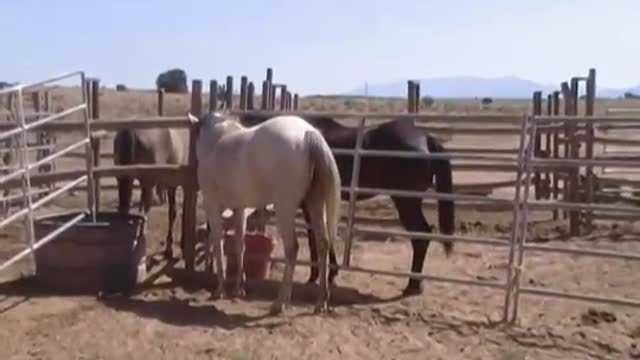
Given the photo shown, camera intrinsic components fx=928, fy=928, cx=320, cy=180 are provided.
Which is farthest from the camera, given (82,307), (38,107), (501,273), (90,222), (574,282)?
(38,107)

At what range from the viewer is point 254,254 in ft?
27.6

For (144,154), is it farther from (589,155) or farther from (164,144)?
(589,155)

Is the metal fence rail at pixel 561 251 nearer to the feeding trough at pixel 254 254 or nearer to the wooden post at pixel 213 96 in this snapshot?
the feeding trough at pixel 254 254

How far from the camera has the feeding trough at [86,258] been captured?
7629 millimetres

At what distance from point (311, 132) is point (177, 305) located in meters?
1.76

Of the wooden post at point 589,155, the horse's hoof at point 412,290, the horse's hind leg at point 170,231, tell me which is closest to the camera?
the horse's hoof at point 412,290

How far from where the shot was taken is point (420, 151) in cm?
812

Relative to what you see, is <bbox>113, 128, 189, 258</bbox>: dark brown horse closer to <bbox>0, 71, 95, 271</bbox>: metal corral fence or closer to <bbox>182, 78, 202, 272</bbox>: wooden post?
<bbox>182, 78, 202, 272</bbox>: wooden post

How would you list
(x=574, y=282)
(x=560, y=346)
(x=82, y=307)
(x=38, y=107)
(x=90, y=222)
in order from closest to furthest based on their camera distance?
(x=560, y=346) < (x=82, y=307) < (x=90, y=222) < (x=574, y=282) < (x=38, y=107)

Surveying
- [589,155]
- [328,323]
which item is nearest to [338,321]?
[328,323]

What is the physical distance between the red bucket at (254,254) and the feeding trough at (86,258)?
3.11ft

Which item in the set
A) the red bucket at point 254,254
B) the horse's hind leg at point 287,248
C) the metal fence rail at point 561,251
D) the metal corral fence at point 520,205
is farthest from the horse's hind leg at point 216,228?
the metal fence rail at point 561,251

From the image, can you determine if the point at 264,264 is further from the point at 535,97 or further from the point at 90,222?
the point at 535,97

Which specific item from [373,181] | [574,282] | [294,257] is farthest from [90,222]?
[574,282]
